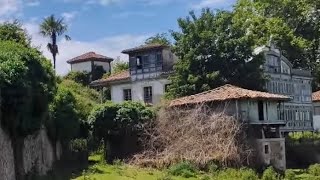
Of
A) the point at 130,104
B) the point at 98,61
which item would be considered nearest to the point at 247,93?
the point at 130,104

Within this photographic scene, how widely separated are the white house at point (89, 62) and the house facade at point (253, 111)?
1297 inches

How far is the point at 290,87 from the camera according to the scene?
58500mm

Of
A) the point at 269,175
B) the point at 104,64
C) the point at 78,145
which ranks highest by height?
the point at 104,64

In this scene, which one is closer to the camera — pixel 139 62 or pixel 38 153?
pixel 38 153

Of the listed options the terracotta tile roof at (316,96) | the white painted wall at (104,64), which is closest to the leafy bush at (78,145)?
the terracotta tile roof at (316,96)

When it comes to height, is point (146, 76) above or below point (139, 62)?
below

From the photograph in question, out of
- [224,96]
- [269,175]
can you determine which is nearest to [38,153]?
[269,175]

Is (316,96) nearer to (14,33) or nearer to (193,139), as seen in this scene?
(193,139)

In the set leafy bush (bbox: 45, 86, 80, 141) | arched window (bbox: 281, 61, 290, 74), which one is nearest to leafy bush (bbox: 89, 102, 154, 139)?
leafy bush (bbox: 45, 86, 80, 141)

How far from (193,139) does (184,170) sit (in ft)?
15.6

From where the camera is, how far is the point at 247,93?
137ft

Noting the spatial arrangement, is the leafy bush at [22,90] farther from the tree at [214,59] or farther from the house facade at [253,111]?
→ the tree at [214,59]

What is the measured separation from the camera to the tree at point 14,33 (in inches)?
1363

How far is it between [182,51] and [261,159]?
1371cm
